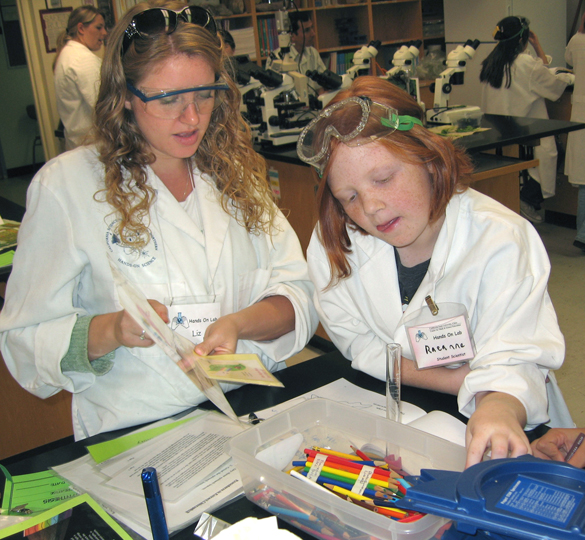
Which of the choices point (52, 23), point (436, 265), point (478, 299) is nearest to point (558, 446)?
point (478, 299)

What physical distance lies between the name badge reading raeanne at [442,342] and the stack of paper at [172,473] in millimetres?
401

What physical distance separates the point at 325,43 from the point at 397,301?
230 inches

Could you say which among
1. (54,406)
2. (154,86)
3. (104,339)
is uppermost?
(154,86)

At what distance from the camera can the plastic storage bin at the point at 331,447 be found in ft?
2.47

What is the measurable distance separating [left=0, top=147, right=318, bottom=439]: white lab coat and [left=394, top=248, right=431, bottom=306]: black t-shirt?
0.84ft

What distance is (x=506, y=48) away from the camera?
4516 mm

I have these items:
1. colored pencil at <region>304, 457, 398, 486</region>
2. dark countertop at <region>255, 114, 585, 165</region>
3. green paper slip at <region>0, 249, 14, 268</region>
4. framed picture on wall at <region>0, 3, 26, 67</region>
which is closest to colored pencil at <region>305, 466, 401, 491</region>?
colored pencil at <region>304, 457, 398, 486</region>

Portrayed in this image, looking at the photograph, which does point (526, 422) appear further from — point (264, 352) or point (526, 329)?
point (264, 352)

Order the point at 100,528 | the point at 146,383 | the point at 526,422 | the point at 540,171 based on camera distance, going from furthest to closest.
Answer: the point at 540,171, the point at 146,383, the point at 526,422, the point at 100,528

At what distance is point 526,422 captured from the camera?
1.04 metres

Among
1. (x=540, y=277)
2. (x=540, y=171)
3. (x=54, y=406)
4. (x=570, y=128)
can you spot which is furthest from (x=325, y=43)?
(x=540, y=277)

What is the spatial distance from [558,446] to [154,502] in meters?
0.74

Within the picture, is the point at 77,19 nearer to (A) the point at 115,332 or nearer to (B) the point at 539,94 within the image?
(B) the point at 539,94

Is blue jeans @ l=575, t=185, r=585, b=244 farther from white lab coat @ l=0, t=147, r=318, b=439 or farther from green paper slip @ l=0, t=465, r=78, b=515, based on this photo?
green paper slip @ l=0, t=465, r=78, b=515
